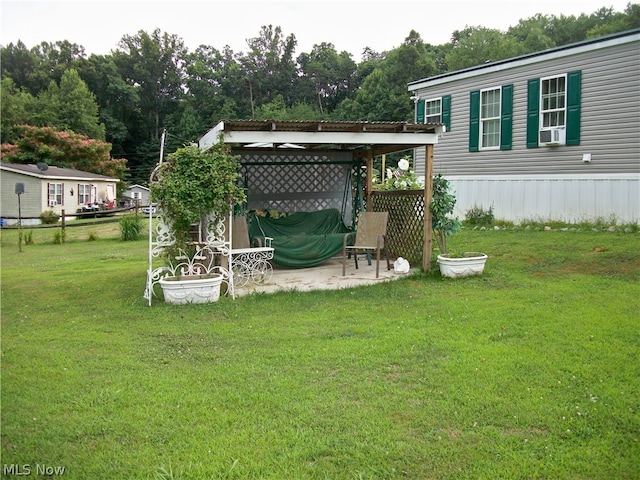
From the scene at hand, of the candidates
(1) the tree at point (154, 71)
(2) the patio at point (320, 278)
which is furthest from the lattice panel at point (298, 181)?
(1) the tree at point (154, 71)

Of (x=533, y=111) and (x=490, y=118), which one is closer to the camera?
(x=533, y=111)

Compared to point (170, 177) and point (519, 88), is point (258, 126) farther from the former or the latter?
point (519, 88)

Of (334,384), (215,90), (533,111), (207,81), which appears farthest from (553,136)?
(207,81)

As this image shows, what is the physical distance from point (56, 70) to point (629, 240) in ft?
146

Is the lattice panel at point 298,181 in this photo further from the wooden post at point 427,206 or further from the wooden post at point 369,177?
the wooden post at point 427,206

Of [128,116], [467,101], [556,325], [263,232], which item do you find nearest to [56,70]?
[128,116]

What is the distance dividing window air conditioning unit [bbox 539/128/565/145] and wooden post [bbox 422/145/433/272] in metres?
5.21

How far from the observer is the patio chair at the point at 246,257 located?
24.0 ft

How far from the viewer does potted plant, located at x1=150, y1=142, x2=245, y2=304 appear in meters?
6.23

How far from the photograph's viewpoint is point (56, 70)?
4356 cm

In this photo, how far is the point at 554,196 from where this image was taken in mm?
11898

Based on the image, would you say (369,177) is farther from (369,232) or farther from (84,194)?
(84,194)

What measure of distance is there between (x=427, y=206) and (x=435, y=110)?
7.65m
